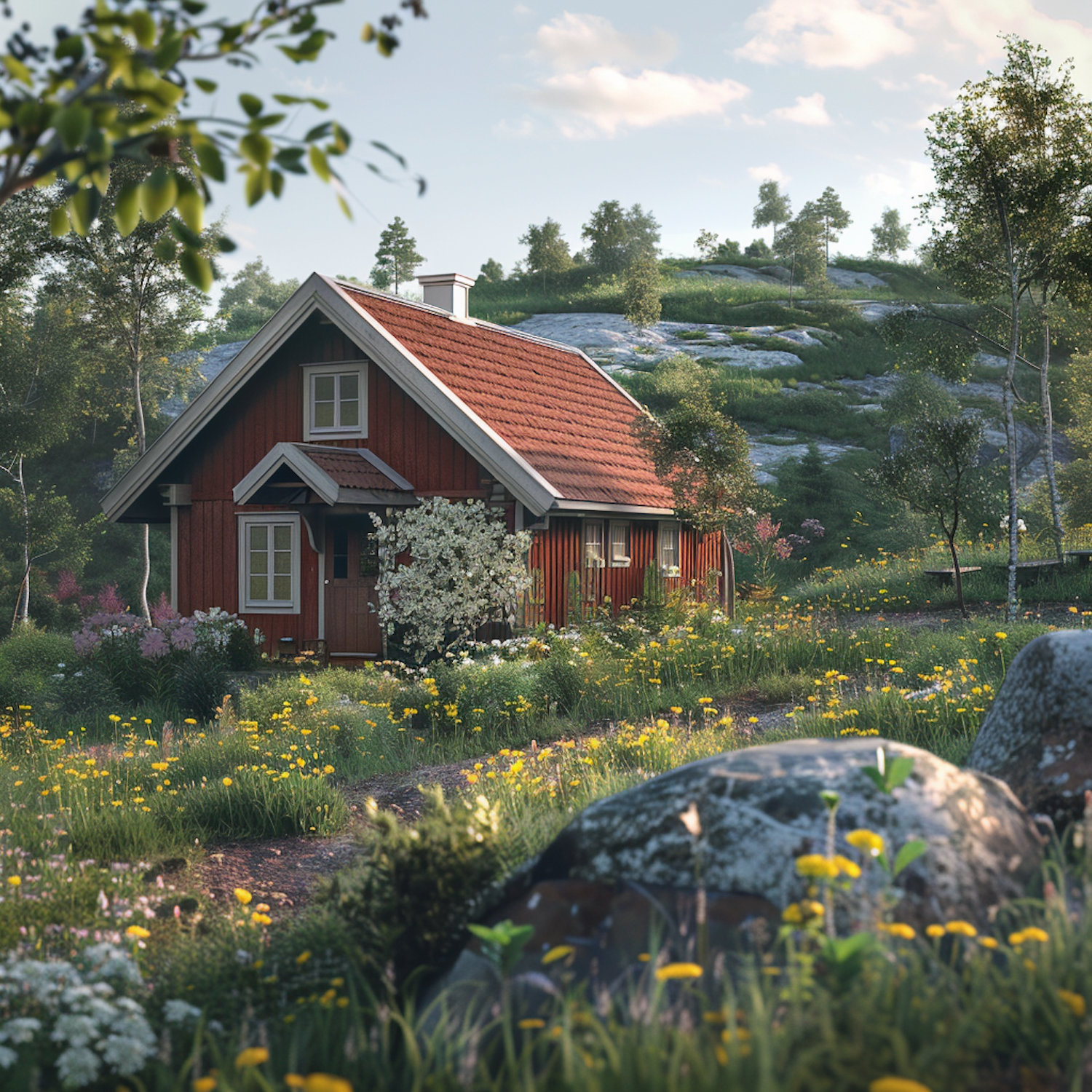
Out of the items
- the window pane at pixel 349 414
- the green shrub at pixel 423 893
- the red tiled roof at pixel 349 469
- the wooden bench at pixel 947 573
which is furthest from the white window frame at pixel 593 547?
the green shrub at pixel 423 893

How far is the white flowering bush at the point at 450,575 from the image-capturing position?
48.5 ft

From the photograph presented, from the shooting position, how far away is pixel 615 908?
122 inches

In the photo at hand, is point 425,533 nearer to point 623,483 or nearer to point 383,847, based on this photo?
point 623,483

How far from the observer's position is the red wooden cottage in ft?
50.6

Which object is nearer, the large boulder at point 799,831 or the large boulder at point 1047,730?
the large boulder at point 799,831

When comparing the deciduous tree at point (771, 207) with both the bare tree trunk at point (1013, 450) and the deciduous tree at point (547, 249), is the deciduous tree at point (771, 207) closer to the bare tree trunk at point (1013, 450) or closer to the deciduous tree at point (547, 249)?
the deciduous tree at point (547, 249)

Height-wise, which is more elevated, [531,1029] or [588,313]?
[588,313]

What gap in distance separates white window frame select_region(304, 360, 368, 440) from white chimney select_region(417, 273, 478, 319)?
336 centimetres

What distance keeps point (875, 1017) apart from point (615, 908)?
0.97 metres

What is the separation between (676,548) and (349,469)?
24.6 feet

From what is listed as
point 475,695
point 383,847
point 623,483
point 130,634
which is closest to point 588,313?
point 623,483

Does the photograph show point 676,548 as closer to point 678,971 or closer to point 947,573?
point 947,573

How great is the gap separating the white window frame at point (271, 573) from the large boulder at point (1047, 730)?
532 inches

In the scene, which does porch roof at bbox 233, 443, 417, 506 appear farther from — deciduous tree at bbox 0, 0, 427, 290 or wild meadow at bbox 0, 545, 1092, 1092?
deciduous tree at bbox 0, 0, 427, 290
